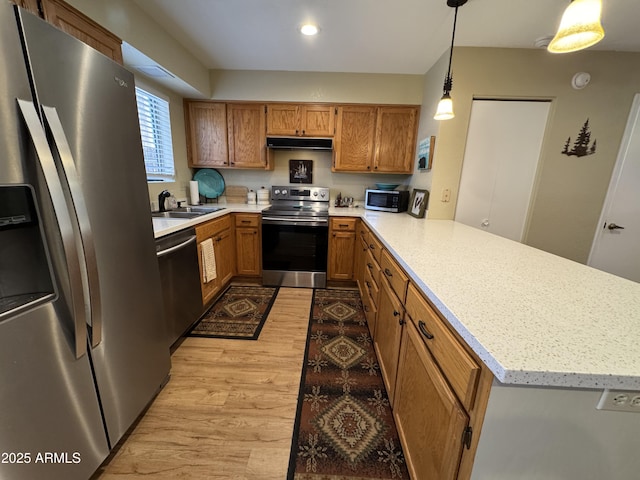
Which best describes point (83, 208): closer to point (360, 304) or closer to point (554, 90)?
point (360, 304)

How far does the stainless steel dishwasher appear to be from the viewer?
1.66m

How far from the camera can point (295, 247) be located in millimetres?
2857

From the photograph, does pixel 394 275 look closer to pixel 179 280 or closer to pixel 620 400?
pixel 620 400

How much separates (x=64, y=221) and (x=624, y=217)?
13.1ft

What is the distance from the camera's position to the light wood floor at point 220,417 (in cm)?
112

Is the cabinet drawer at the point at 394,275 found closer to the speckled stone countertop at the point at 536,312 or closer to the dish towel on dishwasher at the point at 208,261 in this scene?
the speckled stone countertop at the point at 536,312

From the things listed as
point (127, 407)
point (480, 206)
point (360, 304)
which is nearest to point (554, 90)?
point (480, 206)

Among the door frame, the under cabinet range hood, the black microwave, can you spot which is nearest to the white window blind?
the under cabinet range hood

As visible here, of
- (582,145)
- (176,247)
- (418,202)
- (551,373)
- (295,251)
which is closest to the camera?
(551,373)

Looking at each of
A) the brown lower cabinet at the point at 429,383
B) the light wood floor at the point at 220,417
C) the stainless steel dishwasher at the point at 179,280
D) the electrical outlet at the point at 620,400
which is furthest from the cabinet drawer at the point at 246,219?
the electrical outlet at the point at 620,400

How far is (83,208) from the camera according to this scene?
2.91 feet

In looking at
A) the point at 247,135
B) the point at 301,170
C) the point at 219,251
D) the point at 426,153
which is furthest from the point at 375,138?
the point at 219,251

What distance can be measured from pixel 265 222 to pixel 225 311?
102 cm

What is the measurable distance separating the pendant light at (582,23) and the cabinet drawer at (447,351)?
3.67 feet
